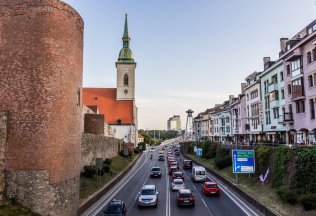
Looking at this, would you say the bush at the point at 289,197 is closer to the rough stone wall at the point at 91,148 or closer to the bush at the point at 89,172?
the bush at the point at 89,172

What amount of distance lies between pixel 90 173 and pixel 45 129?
1201 centimetres

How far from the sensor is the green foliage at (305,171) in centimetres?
1633

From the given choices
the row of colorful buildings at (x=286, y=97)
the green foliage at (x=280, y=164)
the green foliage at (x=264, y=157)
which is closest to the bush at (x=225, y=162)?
the row of colorful buildings at (x=286, y=97)

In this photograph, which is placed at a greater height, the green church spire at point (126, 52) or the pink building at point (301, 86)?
the green church spire at point (126, 52)

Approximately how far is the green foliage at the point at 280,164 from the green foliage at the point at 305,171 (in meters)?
2.24

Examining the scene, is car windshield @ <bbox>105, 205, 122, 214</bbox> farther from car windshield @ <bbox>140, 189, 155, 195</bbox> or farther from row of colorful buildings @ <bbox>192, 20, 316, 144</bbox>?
row of colorful buildings @ <bbox>192, 20, 316, 144</bbox>

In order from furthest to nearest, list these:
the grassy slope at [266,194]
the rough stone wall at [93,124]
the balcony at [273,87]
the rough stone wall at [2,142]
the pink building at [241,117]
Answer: the pink building at [241,117], the rough stone wall at [93,124], the balcony at [273,87], the grassy slope at [266,194], the rough stone wall at [2,142]

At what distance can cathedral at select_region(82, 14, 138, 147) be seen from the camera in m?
73.6

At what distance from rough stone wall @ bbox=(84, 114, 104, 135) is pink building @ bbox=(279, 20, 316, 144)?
2714 centimetres

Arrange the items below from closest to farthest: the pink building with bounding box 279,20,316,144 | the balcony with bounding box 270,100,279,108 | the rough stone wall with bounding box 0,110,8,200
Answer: the rough stone wall with bounding box 0,110,8,200 < the pink building with bounding box 279,20,316,144 < the balcony with bounding box 270,100,279,108

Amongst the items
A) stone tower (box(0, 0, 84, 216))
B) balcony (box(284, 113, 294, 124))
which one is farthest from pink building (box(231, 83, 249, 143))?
stone tower (box(0, 0, 84, 216))

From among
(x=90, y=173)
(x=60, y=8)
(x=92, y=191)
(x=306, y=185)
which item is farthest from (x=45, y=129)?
(x=306, y=185)

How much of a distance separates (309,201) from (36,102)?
16.9m

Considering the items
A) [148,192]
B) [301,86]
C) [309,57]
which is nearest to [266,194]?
[148,192]
